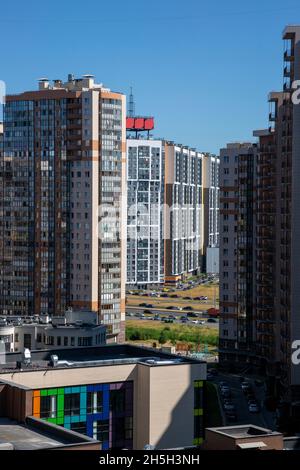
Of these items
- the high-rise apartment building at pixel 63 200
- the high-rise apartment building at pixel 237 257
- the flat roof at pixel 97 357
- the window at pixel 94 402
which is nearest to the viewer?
the window at pixel 94 402

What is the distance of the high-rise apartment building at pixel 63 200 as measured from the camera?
34.9 metres

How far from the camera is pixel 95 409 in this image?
50.2 ft

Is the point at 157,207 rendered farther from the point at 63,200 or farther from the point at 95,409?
the point at 95,409

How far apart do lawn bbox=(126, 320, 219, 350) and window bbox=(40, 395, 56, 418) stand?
25.4 metres

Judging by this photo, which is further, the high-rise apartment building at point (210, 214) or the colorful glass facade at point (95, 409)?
the high-rise apartment building at point (210, 214)

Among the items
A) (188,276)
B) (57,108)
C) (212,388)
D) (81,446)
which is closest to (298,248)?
(212,388)

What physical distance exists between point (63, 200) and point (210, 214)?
38339mm

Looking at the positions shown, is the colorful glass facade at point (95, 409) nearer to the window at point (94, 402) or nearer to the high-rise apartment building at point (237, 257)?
the window at point (94, 402)

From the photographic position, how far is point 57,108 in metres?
35.5

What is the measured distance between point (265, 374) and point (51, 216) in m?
10.2

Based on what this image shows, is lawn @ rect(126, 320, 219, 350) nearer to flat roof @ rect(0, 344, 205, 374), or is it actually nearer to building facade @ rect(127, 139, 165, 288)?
building facade @ rect(127, 139, 165, 288)

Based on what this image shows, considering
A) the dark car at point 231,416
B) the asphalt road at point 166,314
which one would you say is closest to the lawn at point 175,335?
the asphalt road at point 166,314

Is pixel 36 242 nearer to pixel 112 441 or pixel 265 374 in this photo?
pixel 265 374

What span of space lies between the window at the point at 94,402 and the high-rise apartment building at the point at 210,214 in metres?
56.8
